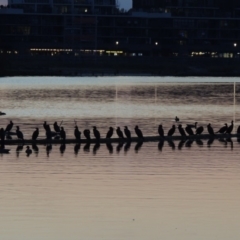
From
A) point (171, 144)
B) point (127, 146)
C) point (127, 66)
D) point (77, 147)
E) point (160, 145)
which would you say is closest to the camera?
point (77, 147)

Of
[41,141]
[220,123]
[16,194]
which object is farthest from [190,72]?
[16,194]

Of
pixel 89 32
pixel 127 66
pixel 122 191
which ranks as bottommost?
pixel 122 191

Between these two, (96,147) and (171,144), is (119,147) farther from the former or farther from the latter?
(171,144)

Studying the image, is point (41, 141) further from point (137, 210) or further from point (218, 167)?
point (137, 210)

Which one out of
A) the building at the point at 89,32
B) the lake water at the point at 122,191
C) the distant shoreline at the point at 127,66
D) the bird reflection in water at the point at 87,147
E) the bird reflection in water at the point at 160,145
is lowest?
the lake water at the point at 122,191

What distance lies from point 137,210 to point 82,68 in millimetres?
155751

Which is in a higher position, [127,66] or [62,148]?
[127,66]

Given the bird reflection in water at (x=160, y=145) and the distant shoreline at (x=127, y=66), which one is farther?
the distant shoreline at (x=127, y=66)

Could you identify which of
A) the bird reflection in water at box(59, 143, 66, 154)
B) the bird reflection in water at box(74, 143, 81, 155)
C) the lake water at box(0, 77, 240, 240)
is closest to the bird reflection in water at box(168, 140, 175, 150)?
the lake water at box(0, 77, 240, 240)

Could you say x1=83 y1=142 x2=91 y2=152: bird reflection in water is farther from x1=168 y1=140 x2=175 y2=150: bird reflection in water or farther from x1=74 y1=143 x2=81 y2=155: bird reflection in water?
x1=168 y1=140 x2=175 y2=150: bird reflection in water

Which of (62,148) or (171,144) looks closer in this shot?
(62,148)

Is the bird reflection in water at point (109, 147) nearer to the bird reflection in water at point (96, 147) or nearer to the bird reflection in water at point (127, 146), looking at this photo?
the bird reflection in water at point (96, 147)

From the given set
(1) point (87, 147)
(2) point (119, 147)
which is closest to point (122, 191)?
(1) point (87, 147)

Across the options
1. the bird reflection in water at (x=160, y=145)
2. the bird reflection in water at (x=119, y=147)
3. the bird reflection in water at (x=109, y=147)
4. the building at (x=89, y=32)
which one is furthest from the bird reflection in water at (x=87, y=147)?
the building at (x=89, y=32)
